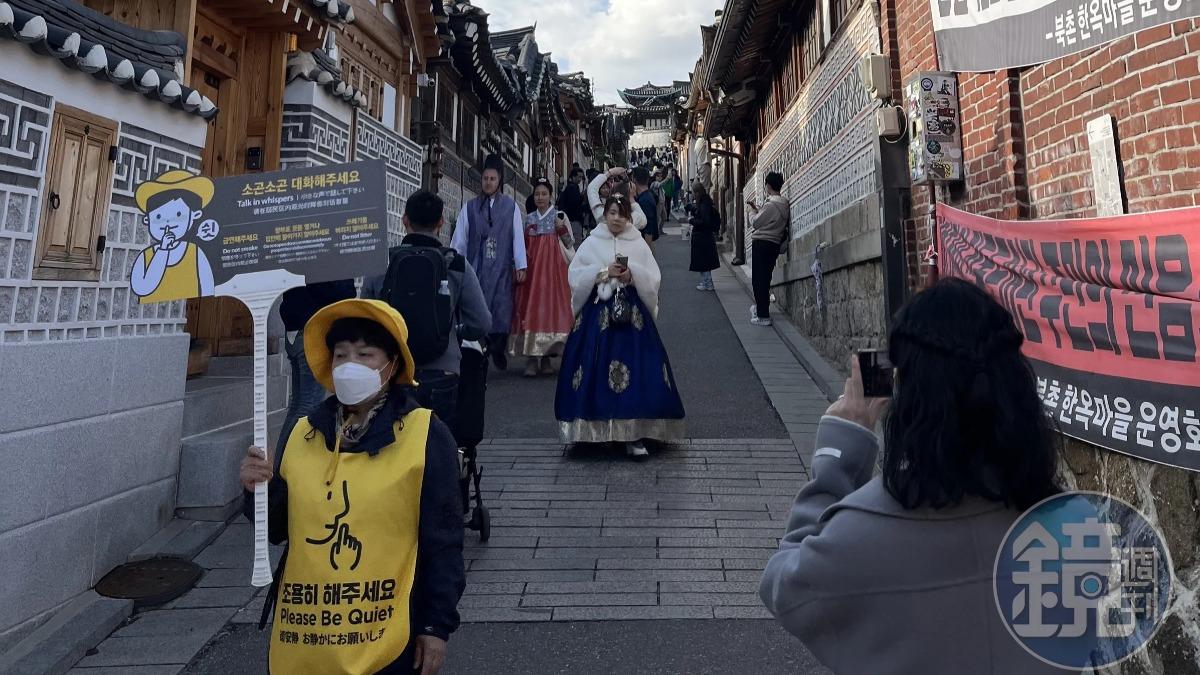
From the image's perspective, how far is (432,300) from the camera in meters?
4.01

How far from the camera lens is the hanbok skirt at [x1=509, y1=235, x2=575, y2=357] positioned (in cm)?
914

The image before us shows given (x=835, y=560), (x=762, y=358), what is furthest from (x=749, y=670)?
(x=762, y=358)

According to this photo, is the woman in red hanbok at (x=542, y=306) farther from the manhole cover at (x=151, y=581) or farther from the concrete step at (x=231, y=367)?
the manhole cover at (x=151, y=581)

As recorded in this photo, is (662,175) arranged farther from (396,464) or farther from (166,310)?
(396,464)

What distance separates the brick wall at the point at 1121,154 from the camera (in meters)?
2.67

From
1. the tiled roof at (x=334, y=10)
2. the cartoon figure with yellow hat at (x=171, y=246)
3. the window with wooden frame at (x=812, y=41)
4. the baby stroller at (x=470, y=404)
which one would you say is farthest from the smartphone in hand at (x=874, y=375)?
the window with wooden frame at (x=812, y=41)

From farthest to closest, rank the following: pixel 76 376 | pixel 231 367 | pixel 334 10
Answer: pixel 334 10 → pixel 231 367 → pixel 76 376

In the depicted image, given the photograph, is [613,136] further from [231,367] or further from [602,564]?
[602,564]

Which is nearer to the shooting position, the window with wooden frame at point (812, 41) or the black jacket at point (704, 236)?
the window with wooden frame at point (812, 41)

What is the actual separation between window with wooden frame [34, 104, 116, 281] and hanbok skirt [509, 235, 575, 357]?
5188 millimetres

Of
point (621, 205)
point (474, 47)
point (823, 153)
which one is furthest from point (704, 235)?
point (621, 205)

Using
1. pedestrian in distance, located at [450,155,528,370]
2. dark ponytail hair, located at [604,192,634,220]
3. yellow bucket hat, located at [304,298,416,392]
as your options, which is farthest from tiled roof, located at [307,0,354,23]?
yellow bucket hat, located at [304,298,416,392]

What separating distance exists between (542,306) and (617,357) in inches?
127

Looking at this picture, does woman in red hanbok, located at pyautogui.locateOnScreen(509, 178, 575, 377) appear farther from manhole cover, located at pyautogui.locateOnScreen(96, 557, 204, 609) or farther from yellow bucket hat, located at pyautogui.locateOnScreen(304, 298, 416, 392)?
yellow bucket hat, located at pyautogui.locateOnScreen(304, 298, 416, 392)
